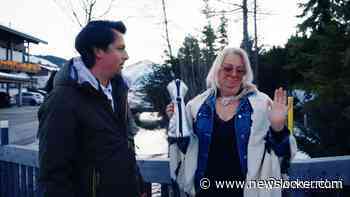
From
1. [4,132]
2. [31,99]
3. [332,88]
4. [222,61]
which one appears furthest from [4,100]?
[222,61]

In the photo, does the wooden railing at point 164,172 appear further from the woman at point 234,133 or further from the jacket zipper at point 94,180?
the jacket zipper at point 94,180

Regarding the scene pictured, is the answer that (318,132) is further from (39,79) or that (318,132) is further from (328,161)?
(39,79)

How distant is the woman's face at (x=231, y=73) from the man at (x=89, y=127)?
58 centimetres

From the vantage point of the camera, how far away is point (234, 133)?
2266 mm

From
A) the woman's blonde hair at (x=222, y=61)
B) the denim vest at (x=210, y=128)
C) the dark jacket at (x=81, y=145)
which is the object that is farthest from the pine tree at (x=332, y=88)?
the dark jacket at (x=81, y=145)

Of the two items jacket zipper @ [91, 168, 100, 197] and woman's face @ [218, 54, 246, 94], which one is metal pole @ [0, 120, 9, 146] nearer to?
jacket zipper @ [91, 168, 100, 197]

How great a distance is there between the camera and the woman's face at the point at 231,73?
7.77ft

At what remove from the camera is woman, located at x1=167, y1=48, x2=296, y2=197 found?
219 centimetres

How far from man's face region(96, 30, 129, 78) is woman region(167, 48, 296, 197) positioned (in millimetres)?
465

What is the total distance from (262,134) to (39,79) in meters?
61.8

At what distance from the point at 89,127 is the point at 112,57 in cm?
36

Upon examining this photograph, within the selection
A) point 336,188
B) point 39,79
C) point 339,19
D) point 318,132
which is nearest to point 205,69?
point 339,19

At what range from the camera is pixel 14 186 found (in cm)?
380

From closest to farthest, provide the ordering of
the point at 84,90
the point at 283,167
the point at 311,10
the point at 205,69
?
the point at 84,90 → the point at 283,167 → the point at 205,69 → the point at 311,10
